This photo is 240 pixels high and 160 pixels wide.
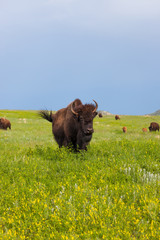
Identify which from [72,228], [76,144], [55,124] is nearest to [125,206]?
[72,228]

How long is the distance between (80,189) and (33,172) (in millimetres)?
2189

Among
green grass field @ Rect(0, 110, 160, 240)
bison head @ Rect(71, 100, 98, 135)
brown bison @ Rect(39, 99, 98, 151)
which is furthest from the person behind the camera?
brown bison @ Rect(39, 99, 98, 151)

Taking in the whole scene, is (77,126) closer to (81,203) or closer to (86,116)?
(86,116)

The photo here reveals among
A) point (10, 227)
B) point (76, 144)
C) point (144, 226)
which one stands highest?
point (76, 144)

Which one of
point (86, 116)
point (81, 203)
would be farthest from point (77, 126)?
point (81, 203)

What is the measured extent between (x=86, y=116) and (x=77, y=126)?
707mm

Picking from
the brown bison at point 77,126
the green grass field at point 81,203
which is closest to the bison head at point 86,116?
the brown bison at point 77,126

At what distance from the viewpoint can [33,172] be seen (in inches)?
264

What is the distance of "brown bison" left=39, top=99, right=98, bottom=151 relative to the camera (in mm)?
7676

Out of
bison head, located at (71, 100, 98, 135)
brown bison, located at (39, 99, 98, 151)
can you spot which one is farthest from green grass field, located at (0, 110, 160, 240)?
brown bison, located at (39, 99, 98, 151)

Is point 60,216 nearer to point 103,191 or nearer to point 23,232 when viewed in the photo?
point 23,232

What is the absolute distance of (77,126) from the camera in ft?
26.9

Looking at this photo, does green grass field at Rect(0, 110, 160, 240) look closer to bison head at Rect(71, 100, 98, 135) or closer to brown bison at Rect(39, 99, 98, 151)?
bison head at Rect(71, 100, 98, 135)

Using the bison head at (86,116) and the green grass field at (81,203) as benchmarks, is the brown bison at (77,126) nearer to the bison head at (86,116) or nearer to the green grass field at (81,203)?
the bison head at (86,116)
